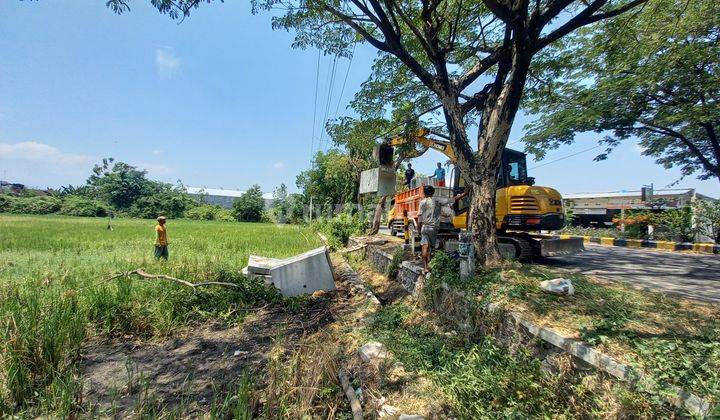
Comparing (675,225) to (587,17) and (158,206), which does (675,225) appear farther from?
(158,206)

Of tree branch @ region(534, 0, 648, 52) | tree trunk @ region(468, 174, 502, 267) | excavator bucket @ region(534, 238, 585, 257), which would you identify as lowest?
excavator bucket @ region(534, 238, 585, 257)

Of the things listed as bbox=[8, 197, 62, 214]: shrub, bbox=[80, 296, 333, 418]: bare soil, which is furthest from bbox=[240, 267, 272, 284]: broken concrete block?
bbox=[8, 197, 62, 214]: shrub

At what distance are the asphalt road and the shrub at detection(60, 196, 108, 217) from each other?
51382mm

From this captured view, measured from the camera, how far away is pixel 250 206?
4400 cm

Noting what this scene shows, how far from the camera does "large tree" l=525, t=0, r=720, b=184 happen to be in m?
8.84

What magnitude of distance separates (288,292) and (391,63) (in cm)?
588

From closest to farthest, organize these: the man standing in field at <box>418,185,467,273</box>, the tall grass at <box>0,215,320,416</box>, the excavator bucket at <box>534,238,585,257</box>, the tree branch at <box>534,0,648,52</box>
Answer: the tall grass at <box>0,215,320,416</box> < the tree branch at <box>534,0,648,52</box> < the man standing in field at <box>418,185,467,273</box> < the excavator bucket at <box>534,238,585,257</box>

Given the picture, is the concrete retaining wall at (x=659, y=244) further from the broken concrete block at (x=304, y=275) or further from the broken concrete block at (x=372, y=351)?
the broken concrete block at (x=372, y=351)

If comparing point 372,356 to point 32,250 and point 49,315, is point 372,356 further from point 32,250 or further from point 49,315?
point 32,250

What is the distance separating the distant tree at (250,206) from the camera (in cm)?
4397

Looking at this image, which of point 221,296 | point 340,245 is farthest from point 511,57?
point 340,245

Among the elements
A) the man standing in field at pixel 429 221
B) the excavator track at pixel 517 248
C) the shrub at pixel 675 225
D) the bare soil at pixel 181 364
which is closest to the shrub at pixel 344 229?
the excavator track at pixel 517 248

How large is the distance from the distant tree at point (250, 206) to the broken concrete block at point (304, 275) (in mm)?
38956

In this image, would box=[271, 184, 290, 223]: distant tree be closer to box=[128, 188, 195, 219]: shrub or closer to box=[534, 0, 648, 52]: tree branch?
box=[128, 188, 195, 219]: shrub
